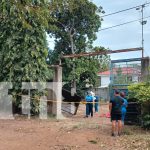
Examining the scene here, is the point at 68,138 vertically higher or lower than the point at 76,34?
lower

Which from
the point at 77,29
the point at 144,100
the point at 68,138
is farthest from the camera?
the point at 77,29

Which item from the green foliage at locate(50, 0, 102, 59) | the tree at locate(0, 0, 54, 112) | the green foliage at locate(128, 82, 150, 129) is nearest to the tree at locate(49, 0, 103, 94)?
the green foliage at locate(50, 0, 102, 59)

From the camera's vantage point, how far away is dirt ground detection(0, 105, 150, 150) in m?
12.6

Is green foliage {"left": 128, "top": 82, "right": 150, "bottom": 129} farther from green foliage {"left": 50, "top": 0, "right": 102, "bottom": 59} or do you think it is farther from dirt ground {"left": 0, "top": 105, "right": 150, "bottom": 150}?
green foliage {"left": 50, "top": 0, "right": 102, "bottom": 59}

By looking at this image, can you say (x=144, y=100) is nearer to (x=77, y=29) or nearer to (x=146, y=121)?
(x=146, y=121)

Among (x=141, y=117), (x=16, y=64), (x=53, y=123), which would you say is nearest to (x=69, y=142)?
(x=141, y=117)

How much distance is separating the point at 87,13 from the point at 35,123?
65.6 ft

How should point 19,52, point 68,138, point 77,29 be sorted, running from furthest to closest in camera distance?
point 77,29
point 19,52
point 68,138

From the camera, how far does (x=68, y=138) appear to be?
45.1ft

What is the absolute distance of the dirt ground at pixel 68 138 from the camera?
12.6 m

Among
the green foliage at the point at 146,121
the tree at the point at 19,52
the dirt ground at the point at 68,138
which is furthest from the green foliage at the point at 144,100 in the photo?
the tree at the point at 19,52

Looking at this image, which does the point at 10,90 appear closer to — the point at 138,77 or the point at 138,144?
the point at 138,77

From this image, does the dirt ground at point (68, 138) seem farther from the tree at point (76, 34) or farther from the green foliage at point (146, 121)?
the tree at point (76, 34)

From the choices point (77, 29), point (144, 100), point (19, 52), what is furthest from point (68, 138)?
point (77, 29)
